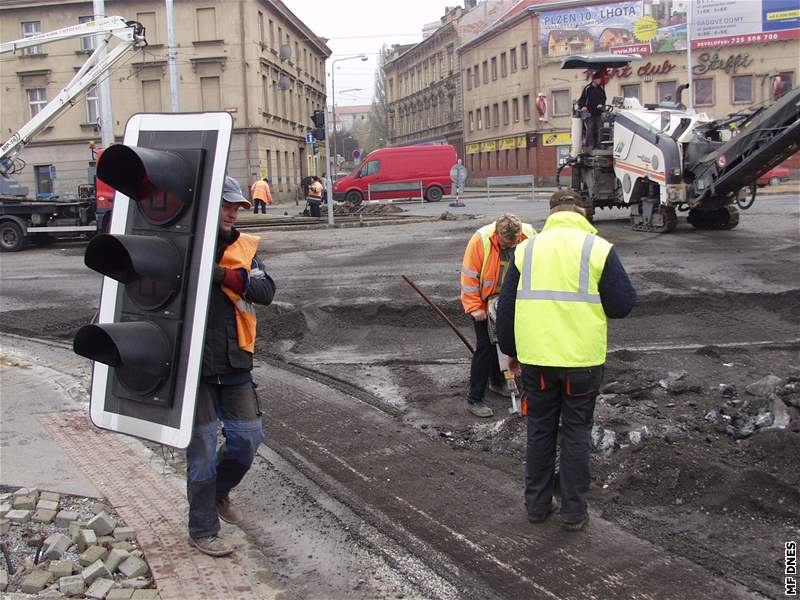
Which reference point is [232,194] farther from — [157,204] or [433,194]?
[433,194]

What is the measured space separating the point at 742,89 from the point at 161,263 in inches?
2109

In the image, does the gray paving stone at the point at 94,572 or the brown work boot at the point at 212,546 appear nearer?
the gray paving stone at the point at 94,572

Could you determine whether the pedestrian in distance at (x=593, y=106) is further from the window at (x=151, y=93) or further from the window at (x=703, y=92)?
the window at (x=703, y=92)

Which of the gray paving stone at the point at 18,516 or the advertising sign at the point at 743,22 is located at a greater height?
the advertising sign at the point at 743,22

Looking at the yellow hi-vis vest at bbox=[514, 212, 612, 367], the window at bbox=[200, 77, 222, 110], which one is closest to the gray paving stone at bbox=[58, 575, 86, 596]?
the yellow hi-vis vest at bbox=[514, 212, 612, 367]

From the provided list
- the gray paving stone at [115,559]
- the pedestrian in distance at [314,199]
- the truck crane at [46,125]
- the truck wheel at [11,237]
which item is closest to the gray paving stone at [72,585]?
the gray paving stone at [115,559]

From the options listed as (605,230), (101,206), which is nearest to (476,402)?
(605,230)

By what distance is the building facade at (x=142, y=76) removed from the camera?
40.4 metres

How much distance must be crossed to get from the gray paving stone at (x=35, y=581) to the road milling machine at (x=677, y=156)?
38.2 feet

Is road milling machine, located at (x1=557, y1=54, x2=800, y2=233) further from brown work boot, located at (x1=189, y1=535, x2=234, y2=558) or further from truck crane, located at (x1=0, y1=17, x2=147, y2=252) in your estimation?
truck crane, located at (x1=0, y1=17, x2=147, y2=252)

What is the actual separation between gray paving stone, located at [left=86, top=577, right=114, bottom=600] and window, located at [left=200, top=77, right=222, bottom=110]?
3942 cm

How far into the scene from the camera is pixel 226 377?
3.98m

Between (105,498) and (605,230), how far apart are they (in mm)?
13284

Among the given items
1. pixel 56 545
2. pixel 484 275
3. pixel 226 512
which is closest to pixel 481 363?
pixel 484 275
